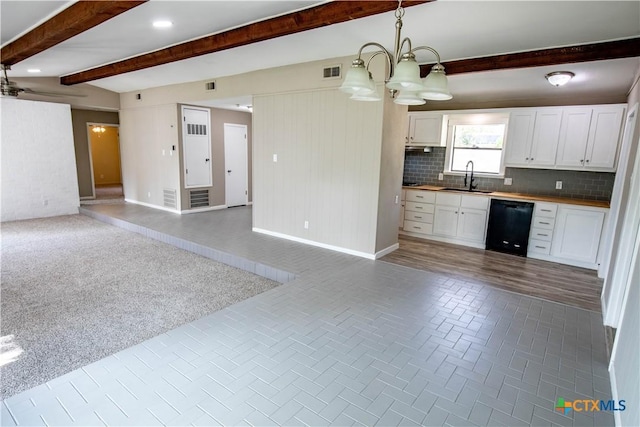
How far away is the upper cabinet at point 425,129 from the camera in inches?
239

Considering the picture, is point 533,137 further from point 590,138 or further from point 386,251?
point 386,251

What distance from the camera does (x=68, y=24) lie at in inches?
130

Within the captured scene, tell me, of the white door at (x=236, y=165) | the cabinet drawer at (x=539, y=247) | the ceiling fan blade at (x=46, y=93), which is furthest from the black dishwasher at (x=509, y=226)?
the ceiling fan blade at (x=46, y=93)

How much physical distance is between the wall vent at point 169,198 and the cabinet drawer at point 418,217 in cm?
505

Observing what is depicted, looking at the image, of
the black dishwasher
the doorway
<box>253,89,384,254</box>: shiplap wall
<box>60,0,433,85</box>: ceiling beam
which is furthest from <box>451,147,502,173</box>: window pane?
the doorway

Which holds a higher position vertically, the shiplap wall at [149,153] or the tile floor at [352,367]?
the shiplap wall at [149,153]

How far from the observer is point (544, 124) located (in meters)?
5.12

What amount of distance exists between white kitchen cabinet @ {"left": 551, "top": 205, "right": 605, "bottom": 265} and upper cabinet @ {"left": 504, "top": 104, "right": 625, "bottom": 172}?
28.6 inches

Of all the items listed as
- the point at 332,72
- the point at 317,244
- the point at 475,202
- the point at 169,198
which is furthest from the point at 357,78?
the point at 169,198

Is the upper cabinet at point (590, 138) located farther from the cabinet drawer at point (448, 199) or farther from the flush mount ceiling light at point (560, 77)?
the cabinet drawer at point (448, 199)

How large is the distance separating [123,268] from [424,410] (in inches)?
163

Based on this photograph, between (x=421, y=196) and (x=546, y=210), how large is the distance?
74.2 inches

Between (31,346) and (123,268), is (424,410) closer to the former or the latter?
(31,346)

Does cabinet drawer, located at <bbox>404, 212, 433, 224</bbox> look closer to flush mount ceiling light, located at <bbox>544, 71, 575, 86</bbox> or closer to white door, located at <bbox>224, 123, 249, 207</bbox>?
flush mount ceiling light, located at <bbox>544, 71, 575, 86</bbox>
